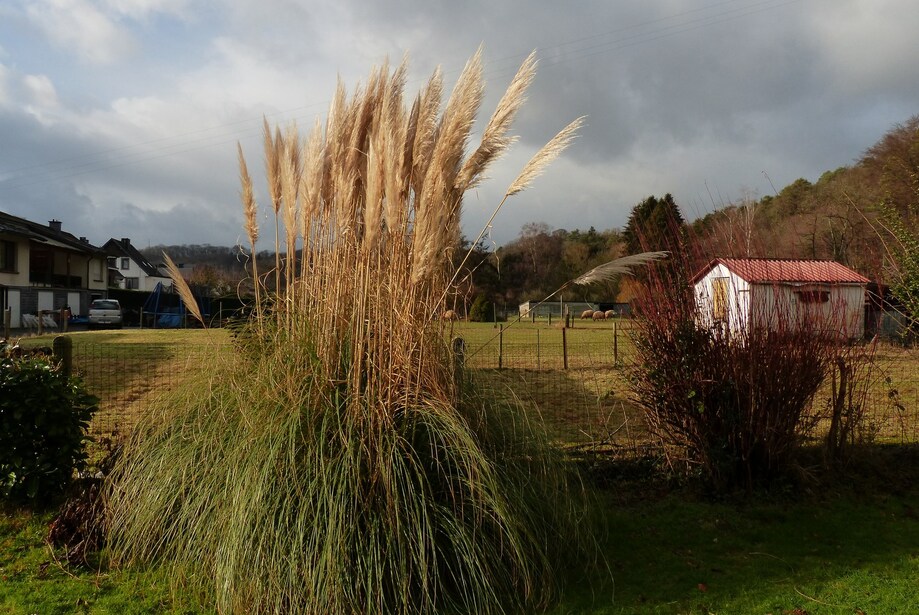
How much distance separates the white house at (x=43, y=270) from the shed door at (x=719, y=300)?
27.1 m

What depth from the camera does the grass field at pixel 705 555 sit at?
2963mm

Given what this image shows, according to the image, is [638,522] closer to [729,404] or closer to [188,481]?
[729,404]

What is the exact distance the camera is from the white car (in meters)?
26.9

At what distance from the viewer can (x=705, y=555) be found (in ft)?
11.5

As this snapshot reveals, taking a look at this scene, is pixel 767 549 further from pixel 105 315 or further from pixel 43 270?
pixel 43 270

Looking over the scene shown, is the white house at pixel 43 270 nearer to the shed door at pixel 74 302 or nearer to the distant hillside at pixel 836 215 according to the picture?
the shed door at pixel 74 302

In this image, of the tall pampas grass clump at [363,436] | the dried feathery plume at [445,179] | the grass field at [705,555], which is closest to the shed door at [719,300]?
the grass field at [705,555]

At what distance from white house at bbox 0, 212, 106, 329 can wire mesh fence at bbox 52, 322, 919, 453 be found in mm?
16184

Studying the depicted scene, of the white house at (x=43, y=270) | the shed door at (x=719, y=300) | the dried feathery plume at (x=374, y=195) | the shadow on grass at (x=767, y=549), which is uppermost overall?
the white house at (x=43, y=270)

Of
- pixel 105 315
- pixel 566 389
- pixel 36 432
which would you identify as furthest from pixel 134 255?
pixel 36 432

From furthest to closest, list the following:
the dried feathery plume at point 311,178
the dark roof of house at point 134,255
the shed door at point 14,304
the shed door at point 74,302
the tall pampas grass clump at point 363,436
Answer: the dark roof of house at point 134,255 → the shed door at point 74,302 → the shed door at point 14,304 → the dried feathery plume at point 311,178 → the tall pampas grass clump at point 363,436

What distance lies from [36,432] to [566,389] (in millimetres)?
6620

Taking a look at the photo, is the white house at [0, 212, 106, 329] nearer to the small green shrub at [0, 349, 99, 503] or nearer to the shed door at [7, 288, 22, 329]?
the shed door at [7, 288, 22, 329]

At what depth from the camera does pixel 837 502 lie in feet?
14.3
